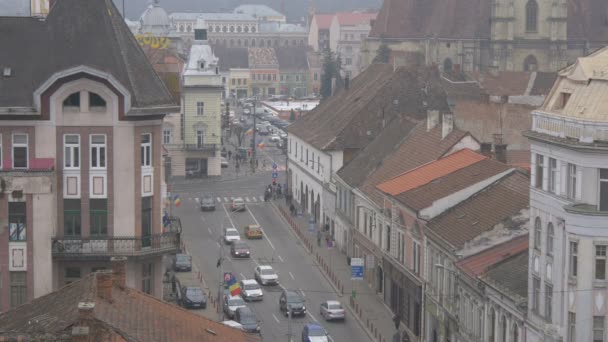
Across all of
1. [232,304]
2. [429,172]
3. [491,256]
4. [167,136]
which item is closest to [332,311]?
[232,304]

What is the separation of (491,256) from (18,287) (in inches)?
756

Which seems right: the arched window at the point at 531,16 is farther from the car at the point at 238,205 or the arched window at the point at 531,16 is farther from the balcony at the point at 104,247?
the balcony at the point at 104,247

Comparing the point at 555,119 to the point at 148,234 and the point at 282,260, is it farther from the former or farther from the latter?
the point at 282,260

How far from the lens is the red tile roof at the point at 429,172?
223 feet

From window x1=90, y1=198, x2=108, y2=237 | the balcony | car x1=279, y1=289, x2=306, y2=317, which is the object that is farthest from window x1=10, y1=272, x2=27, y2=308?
car x1=279, y1=289, x2=306, y2=317

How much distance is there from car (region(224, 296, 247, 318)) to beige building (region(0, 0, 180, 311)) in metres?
19.3

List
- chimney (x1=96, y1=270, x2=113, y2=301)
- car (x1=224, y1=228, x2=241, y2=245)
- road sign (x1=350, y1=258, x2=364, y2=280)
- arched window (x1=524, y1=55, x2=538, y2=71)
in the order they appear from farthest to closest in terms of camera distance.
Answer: arched window (x1=524, y1=55, x2=538, y2=71)
car (x1=224, y1=228, x2=241, y2=245)
road sign (x1=350, y1=258, x2=364, y2=280)
chimney (x1=96, y1=270, x2=113, y2=301)

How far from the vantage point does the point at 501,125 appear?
88125 millimetres

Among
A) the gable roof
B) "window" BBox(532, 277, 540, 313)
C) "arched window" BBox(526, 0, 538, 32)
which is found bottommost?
"window" BBox(532, 277, 540, 313)

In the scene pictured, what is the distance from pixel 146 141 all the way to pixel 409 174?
28.1m

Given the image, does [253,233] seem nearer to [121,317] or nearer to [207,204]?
[207,204]

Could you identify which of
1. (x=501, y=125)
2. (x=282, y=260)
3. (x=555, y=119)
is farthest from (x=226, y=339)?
(x=501, y=125)

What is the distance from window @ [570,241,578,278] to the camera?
44156 mm

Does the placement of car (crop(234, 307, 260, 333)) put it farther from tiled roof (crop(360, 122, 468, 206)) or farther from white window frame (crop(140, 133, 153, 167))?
white window frame (crop(140, 133, 153, 167))
